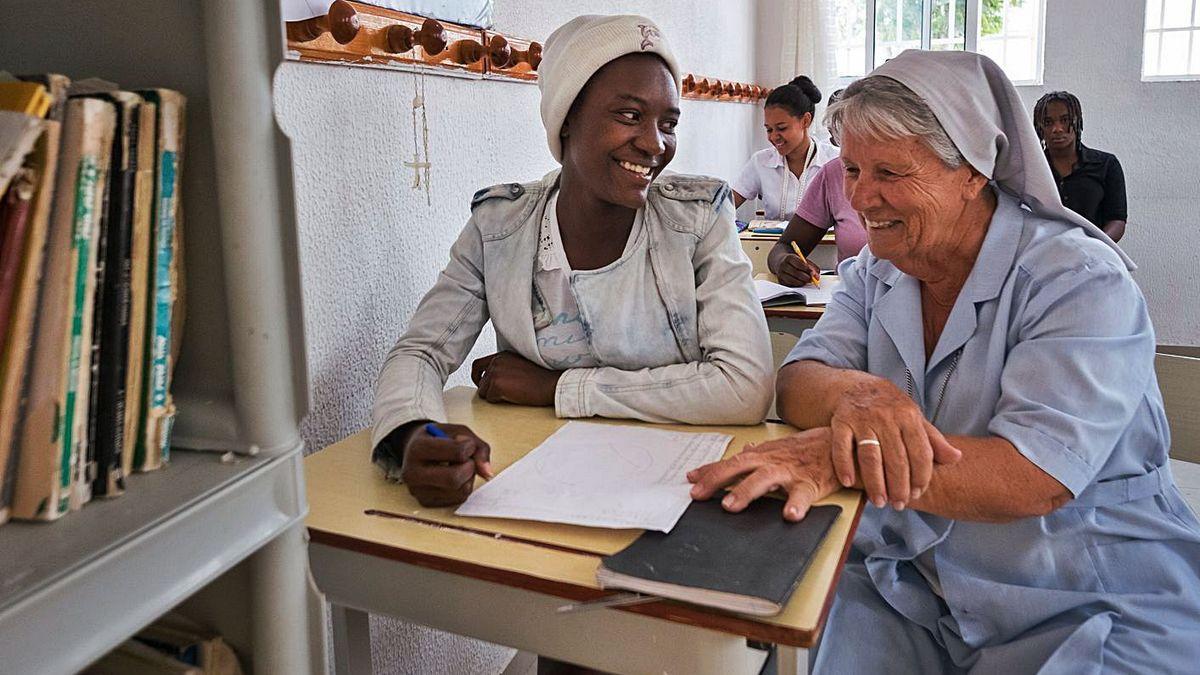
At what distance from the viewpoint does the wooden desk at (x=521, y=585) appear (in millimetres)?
889

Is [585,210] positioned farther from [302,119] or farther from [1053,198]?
[1053,198]

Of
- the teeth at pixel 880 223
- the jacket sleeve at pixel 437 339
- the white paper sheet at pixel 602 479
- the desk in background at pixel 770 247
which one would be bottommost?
the desk in background at pixel 770 247

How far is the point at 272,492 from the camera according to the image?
736 millimetres

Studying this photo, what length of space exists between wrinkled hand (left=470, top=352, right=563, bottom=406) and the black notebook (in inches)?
19.5

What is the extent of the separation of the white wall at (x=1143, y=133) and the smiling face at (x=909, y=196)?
4753 mm

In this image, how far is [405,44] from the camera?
1.66 metres

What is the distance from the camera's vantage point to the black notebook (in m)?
0.86

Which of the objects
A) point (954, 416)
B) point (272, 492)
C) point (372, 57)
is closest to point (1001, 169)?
point (954, 416)

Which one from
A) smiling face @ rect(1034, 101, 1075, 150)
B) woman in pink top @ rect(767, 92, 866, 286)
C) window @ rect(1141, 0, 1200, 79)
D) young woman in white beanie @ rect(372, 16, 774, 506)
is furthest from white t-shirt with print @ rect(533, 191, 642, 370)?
window @ rect(1141, 0, 1200, 79)

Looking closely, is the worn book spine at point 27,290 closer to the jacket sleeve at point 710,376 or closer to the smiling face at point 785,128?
the jacket sleeve at point 710,376

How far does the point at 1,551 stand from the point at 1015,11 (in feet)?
20.9

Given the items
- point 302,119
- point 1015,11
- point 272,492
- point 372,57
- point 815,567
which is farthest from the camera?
point 1015,11

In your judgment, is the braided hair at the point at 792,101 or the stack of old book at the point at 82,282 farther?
the braided hair at the point at 792,101

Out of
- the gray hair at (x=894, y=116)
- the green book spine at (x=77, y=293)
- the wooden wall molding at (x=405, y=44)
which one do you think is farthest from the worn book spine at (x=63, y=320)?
the gray hair at (x=894, y=116)
